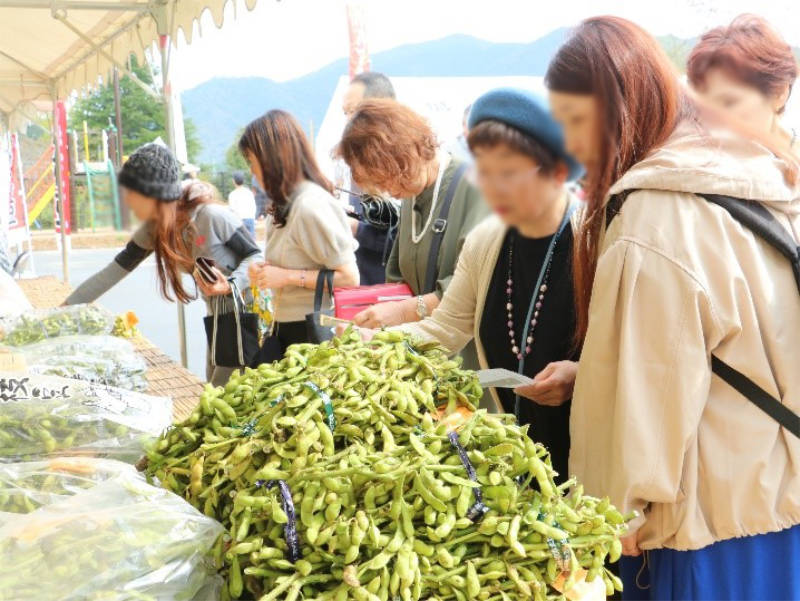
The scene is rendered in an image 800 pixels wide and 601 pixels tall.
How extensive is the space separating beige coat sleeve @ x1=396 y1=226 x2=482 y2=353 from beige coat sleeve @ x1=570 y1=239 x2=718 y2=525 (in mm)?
626

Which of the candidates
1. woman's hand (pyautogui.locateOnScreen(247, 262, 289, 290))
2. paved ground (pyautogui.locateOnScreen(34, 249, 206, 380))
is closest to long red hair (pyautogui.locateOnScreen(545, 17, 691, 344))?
woman's hand (pyautogui.locateOnScreen(247, 262, 289, 290))

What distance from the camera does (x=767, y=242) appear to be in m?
1.26

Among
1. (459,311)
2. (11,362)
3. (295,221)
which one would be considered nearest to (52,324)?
(295,221)

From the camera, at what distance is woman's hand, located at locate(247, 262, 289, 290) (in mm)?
3043

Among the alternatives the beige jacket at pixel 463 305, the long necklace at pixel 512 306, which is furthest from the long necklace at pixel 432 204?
the long necklace at pixel 512 306

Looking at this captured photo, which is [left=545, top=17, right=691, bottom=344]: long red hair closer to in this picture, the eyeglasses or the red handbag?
the eyeglasses

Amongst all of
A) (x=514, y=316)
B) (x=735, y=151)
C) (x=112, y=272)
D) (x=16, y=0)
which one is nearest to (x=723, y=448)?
(x=735, y=151)

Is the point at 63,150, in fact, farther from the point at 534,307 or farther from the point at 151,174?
the point at 534,307

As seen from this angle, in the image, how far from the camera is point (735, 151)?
1262 millimetres

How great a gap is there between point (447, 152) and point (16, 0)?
3.94 m

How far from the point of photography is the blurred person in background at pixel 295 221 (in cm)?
300

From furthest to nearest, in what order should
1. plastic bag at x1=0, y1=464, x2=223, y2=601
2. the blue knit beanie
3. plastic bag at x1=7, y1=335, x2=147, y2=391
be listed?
1. plastic bag at x1=7, y1=335, x2=147, y2=391
2. the blue knit beanie
3. plastic bag at x1=0, y1=464, x2=223, y2=601

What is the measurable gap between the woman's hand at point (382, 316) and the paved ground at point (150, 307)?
9.86ft

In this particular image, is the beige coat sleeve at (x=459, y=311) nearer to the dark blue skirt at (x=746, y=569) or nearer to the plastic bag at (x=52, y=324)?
the dark blue skirt at (x=746, y=569)
